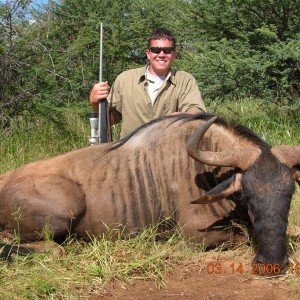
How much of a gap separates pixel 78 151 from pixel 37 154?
8.31 feet

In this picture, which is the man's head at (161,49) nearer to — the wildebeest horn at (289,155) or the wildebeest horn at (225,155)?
the wildebeest horn at (225,155)

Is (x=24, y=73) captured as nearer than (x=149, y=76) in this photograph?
No

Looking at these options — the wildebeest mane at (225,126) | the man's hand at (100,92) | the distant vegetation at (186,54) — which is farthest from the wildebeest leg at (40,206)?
the distant vegetation at (186,54)

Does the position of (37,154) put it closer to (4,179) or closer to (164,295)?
(4,179)

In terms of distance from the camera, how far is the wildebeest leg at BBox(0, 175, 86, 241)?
3.77 metres

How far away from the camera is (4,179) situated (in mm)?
4227

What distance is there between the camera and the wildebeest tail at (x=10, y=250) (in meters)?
3.41

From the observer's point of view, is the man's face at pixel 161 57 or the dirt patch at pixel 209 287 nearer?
the dirt patch at pixel 209 287

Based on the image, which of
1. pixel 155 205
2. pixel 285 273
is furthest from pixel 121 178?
pixel 285 273

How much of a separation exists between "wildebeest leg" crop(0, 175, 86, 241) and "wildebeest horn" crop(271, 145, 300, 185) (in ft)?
4.99

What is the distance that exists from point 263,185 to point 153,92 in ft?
7.26

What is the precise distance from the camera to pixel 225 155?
349 cm

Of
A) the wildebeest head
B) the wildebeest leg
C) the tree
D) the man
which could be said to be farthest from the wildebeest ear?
the tree

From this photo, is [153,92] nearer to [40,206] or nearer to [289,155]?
[40,206]
